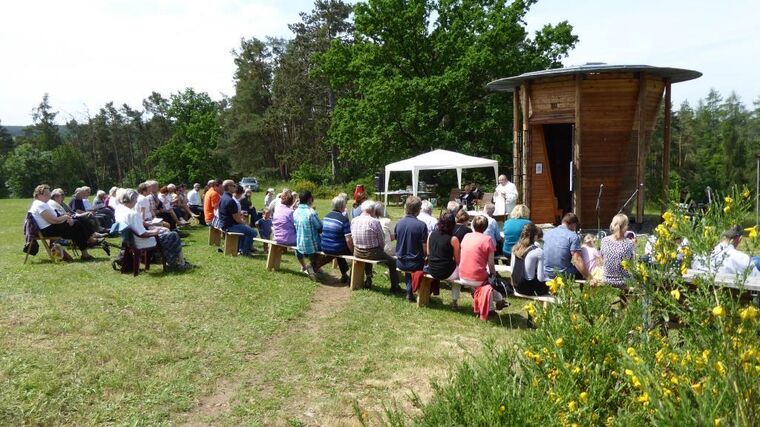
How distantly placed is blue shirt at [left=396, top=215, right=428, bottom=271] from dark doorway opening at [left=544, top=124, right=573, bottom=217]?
35.6 feet

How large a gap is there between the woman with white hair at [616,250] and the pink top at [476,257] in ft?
4.68

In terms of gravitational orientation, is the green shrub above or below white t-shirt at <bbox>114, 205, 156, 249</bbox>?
below

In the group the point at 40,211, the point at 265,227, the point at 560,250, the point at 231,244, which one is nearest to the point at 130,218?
the point at 40,211

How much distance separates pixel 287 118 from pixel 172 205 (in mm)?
37058

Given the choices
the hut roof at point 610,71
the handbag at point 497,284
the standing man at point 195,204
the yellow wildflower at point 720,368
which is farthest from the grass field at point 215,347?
the hut roof at point 610,71

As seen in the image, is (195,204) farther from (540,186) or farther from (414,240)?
(414,240)

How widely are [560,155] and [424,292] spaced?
38.3ft

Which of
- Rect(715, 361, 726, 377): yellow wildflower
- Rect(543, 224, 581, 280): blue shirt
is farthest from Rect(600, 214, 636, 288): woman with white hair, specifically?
Rect(715, 361, 726, 377): yellow wildflower

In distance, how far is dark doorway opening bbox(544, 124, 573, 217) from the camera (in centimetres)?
1753

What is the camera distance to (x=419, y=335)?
6500 millimetres

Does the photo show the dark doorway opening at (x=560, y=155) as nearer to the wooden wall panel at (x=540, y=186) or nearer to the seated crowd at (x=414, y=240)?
→ the wooden wall panel at (x=540, y=186)

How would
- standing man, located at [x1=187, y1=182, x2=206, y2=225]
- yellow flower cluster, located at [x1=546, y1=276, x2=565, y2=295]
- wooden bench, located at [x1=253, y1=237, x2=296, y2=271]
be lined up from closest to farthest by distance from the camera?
yellow flower cluster, located at [x1=546, y1=276, x2=565, y2=295]
wooden bench, located at [x1=253, y1=237, x2=296, y2=271]
standing man, located at [x1=187, y1=182, x2=206, y2=225]

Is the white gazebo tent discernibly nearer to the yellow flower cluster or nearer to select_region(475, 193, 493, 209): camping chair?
select_region(475, 193, 493, 209): camping chair

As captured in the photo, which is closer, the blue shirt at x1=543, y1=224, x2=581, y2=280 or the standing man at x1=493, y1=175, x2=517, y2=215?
the blue shirt at x1=543, y1=224, x2=581, y2=280
